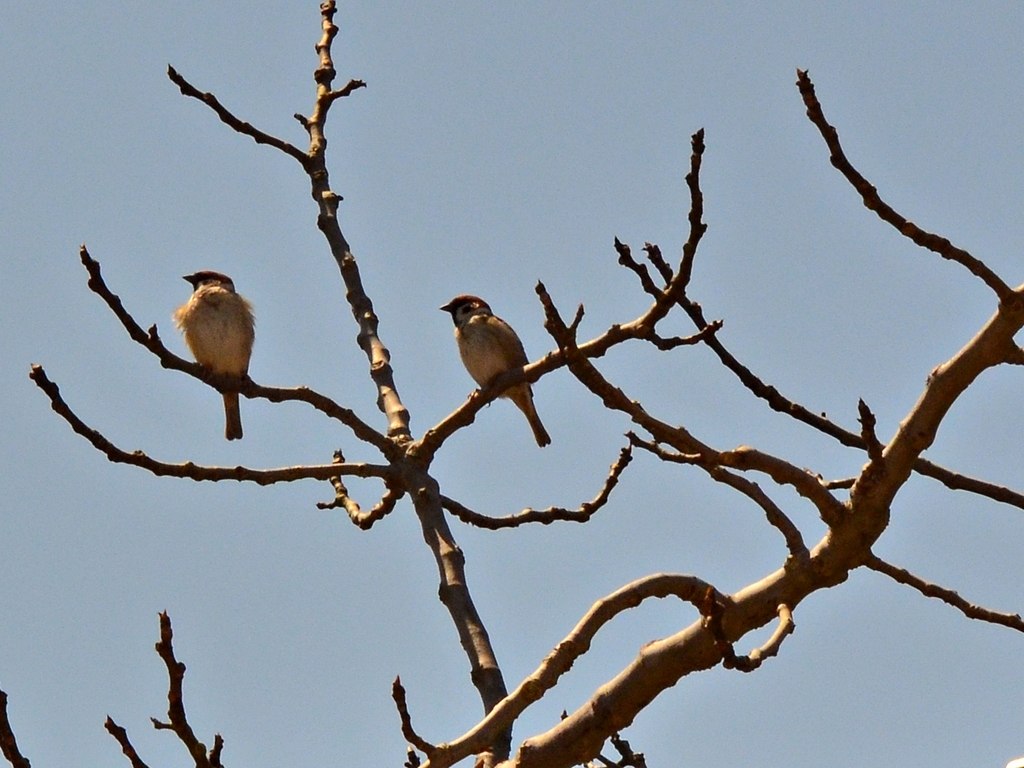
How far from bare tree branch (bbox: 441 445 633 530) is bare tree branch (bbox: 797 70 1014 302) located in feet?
7.23

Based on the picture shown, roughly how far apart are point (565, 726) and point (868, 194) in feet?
3.86

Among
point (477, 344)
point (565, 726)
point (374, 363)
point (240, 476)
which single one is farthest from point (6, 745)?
point (477, 344)

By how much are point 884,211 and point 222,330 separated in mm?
4751

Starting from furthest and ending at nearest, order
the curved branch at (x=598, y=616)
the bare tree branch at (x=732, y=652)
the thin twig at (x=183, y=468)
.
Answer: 1. the thin twig at (x=183, y=468)
2. the curved branch at (x=598, y=616)
3. the bare tree branch at (x=732, y=652)

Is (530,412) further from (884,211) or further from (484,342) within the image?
(884,211)

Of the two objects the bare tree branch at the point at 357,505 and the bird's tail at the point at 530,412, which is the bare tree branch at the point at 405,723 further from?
the bird's tail at the point at 530,412

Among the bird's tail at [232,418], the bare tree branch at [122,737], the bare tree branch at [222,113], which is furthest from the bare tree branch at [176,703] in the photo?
the bird's tail at [232,418]

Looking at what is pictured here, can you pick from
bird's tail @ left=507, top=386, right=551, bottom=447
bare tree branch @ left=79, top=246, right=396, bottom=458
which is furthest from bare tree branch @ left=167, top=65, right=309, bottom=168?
bird's tail @ left=507, top=386, right=551, bottom=447

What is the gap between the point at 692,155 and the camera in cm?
298

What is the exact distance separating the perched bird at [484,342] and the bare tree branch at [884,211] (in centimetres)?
488

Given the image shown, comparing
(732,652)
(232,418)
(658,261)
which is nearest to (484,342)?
(232,418)

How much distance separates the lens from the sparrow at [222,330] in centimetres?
679

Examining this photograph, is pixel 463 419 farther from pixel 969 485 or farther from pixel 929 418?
pixel 929 418

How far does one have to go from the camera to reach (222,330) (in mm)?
6824
